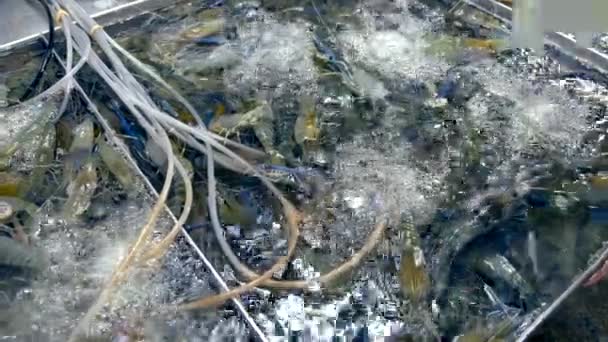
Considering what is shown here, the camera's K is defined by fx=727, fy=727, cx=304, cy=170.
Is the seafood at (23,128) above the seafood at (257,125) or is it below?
below

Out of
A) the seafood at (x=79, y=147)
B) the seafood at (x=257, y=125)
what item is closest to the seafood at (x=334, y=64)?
the seafood at (x=257, y=125)

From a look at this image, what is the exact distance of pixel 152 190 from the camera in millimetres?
1831

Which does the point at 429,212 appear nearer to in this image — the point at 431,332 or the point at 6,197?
the point at 431,332

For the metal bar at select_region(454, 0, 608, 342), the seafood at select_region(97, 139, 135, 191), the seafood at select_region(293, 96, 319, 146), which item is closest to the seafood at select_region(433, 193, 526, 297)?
the metal bar at select_region(454, 0, 608, 342)

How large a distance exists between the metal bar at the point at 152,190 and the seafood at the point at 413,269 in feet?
1.13

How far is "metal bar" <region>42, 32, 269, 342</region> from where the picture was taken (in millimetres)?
1599

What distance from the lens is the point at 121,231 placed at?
5.75ft

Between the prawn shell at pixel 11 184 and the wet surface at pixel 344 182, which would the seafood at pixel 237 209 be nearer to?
the wet surface at pixel 344 182

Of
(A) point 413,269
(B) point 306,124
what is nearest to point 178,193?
(B) point 306,124

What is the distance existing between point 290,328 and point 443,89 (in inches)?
34.4

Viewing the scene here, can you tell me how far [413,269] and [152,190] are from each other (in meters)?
0.68

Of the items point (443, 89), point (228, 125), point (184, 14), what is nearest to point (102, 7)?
point (184, 14)

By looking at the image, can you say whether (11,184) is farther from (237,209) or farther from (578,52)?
(578,52)

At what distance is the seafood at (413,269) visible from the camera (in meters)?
1.65
